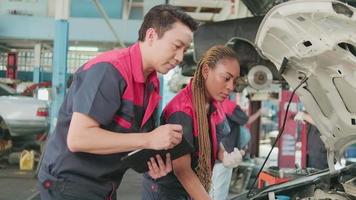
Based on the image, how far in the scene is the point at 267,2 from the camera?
4.60m

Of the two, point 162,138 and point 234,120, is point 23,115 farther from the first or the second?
point 162,138

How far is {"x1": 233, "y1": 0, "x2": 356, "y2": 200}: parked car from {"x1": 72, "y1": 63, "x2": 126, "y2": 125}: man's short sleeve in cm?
88

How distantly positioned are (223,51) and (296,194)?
1.13 metres

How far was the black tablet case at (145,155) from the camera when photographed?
1.51m

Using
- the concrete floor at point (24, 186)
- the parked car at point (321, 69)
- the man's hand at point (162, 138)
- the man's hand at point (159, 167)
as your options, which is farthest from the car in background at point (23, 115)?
the man's hand at point (162, 138)

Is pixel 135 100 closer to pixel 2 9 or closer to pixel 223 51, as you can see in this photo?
pixel 223 51

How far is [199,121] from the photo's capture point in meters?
1.95

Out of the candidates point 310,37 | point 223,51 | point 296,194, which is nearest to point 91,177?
point 223,51

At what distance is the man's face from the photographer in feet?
5.15

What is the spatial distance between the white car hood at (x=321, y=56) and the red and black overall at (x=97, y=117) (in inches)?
30.2

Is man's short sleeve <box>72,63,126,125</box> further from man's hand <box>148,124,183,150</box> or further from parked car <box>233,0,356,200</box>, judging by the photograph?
parked car <box>233,0,356,200</box>

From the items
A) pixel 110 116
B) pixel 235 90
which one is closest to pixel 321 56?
pixel 235 90

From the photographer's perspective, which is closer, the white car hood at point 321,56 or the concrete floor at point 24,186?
the white car hood at point 321,56

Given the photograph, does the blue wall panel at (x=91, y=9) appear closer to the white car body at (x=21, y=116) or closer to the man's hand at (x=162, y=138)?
the white car body at (x=21, y=116)
